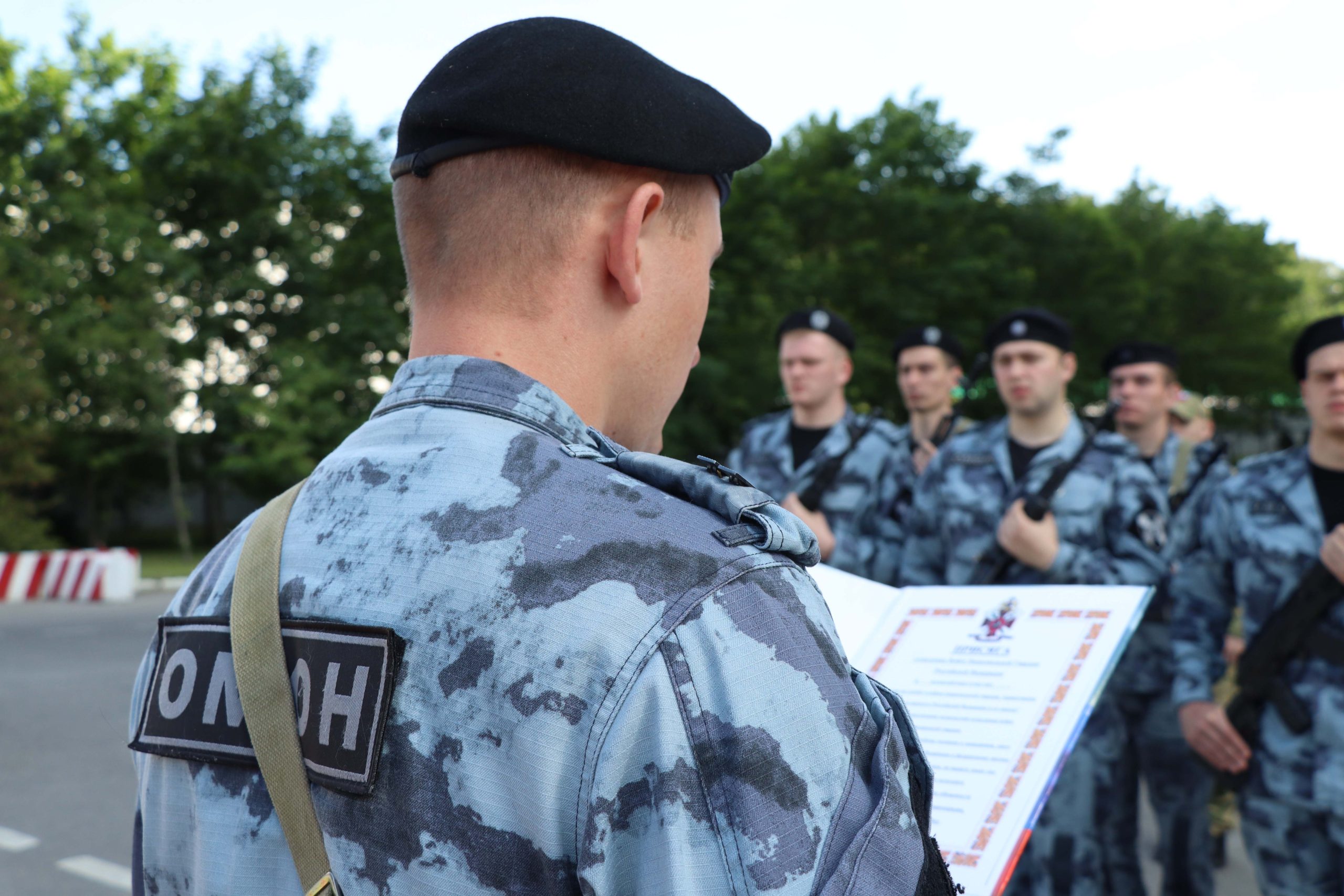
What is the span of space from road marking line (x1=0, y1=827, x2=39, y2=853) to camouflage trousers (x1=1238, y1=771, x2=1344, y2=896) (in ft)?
15.1

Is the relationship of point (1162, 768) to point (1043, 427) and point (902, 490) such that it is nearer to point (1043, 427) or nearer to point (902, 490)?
point (1043, 427)

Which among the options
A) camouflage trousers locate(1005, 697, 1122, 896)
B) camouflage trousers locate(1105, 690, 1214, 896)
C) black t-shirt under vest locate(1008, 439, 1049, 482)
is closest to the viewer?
camouflage trousers locate(1005, 697, 1122, 896)

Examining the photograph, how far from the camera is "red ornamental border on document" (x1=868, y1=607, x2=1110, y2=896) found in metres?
1.62

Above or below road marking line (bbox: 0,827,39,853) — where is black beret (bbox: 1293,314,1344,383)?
above

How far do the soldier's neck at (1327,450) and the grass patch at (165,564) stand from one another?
1550cm

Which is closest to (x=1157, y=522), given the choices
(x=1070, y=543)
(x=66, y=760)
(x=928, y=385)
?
(x=1070, y=543)

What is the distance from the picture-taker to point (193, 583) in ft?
4.02

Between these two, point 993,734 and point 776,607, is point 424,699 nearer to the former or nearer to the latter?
point 776,607

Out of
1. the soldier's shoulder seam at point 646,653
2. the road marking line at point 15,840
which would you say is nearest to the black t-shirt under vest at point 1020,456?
the soldier's shoulder seam at point 646,653

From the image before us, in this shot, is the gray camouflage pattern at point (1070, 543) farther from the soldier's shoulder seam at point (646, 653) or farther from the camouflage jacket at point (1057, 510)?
the soldier's shoulder seam at point (646, 653)

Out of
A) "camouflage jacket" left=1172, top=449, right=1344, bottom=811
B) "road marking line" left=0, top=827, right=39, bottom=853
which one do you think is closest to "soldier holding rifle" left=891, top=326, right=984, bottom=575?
"camouflage jacket" left=1172, top=449, right=1344, bottom=811

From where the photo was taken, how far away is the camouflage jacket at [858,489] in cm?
492

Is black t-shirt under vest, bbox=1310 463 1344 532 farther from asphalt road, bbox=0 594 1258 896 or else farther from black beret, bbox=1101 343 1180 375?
black beret, bbox=1101 343 1180 375

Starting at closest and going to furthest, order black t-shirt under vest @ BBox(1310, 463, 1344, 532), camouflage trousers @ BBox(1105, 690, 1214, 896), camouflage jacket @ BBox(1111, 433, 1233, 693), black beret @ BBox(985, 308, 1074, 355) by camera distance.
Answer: black t-shirt under vest @ BBox(1310, 463, 1344, 532)
camouflage trousers @ BBox(1105, 690, 1214, 896)
camouflage jacket @ BBox(1111, 433, 1233, 693)
black beret @ BBox(985, 308, 1074, 355)
